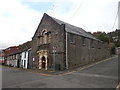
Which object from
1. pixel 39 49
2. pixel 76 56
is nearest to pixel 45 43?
pixel 39 49

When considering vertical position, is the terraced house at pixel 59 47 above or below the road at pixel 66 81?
above

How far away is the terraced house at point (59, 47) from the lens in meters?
21.5

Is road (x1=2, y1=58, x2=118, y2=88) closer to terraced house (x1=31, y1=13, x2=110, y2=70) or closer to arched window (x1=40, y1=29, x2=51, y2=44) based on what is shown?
terraced house (x1=31, y1=13, x2=110, y2=70)

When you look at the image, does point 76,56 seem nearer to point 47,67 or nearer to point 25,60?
point 47,67

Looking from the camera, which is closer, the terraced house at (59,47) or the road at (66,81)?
the road at (66,81)

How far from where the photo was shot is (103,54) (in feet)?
114

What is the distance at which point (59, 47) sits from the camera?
72.4ft

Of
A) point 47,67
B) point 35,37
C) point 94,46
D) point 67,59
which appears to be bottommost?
point 47,67

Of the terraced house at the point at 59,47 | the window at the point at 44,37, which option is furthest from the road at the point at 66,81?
the window at the point at 44,37

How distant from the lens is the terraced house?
21516mm

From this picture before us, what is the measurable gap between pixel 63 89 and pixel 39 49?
18.3m

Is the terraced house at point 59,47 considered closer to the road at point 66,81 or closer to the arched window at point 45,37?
the arched window at point 45,37

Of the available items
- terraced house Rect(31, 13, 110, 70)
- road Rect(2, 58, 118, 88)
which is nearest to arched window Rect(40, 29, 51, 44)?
terraced house Rect(31, 13, 110, 70)

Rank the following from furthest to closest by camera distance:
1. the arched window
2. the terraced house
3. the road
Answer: the arched window → the terraced house → the road
